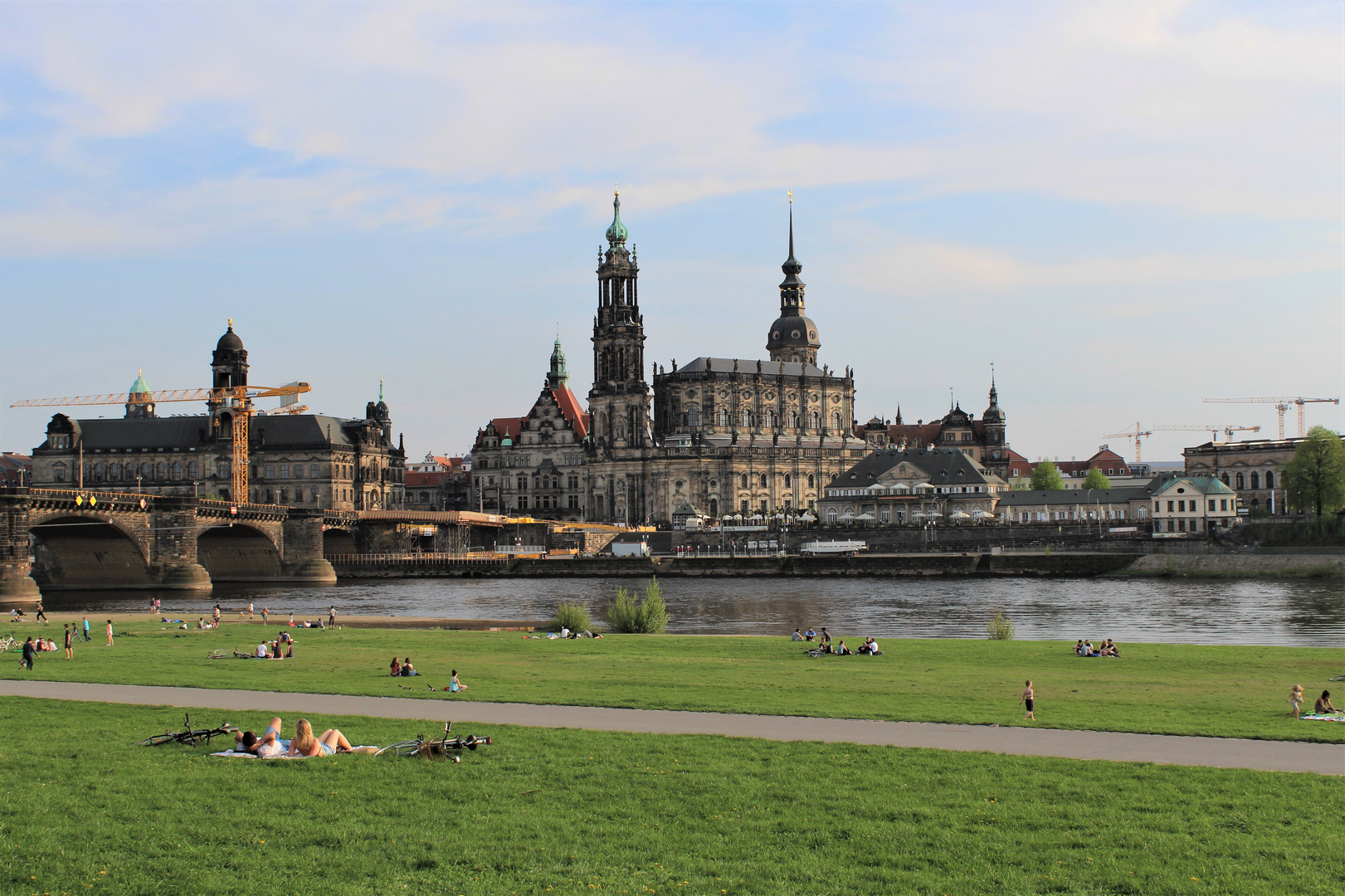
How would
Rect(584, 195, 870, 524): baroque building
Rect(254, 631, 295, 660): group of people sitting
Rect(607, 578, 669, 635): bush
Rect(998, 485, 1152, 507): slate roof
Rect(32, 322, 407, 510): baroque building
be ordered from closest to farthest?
Rect(254, 631, 295, 660): group of people sitting
Rect(607, 578, 669, 635): bush
Rect(998, 485, 1152, 507): slate roof
Rect(32, 322, 407, 510): baroque building
Rect(584, 195, 870, 524): baroque building

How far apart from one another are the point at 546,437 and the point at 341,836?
135 meters

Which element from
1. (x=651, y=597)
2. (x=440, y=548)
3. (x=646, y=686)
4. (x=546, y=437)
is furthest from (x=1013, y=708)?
(x=546, y=437)

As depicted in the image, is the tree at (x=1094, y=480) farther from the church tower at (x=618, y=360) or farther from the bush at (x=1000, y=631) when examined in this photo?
the bush at (x=1000, y=631)

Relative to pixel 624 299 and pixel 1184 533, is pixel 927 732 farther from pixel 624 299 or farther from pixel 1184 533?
pixel 624 299

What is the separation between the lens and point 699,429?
138500 millimetres

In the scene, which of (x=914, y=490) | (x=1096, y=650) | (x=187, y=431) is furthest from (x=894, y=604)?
(x=187, y=431)

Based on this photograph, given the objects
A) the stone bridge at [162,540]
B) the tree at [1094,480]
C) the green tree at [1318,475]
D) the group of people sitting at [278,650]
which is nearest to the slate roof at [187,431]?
the stone bridge at [162,540]

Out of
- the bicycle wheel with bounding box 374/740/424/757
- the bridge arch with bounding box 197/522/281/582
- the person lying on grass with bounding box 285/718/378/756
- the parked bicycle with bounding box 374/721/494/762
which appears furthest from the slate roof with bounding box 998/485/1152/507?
Answer: the person lying on grass with bounding box 285/718/378/756

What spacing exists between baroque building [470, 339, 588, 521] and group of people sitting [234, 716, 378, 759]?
127 m

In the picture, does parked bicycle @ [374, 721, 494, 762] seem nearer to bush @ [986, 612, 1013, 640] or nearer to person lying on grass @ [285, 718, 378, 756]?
person lying on grass @ [285, 718, 378, 756]

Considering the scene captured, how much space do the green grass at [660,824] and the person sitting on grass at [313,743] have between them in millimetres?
416

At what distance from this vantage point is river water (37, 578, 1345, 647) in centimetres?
4628

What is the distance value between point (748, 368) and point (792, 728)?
126 m

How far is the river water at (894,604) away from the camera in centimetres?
4628
